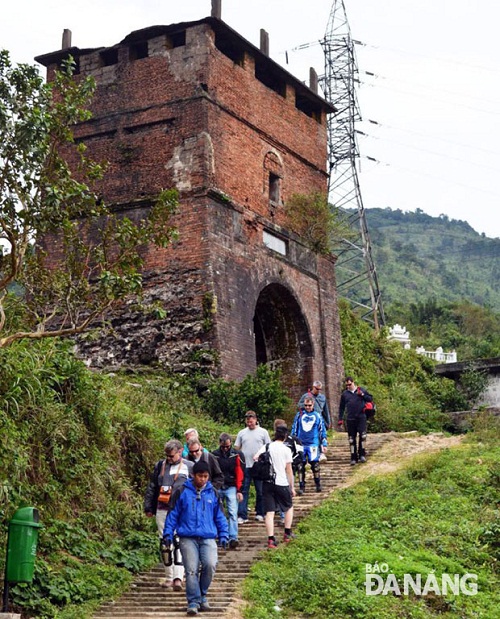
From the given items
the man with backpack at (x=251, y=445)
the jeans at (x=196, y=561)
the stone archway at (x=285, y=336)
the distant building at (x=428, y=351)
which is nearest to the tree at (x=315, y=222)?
the stone archway at (x=285, y=336)

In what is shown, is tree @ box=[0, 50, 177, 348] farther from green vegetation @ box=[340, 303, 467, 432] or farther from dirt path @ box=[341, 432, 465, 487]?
green vegetation @ box=[340, 303, 467, 432]

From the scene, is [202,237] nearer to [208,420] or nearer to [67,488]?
[208,420]

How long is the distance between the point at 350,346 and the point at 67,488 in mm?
16052

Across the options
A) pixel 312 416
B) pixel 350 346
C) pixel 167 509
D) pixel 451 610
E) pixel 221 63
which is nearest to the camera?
pixel 451 610

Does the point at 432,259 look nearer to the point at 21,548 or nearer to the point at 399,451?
the point at 399,451

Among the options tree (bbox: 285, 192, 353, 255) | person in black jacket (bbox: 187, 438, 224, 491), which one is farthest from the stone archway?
person in black jacket (bbox: 187, 438, 224, 491)

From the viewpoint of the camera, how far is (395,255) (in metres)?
85.3

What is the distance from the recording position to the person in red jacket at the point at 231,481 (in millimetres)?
12008

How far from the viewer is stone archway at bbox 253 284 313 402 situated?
77.5 ft

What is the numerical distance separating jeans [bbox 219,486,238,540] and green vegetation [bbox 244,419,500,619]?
77 centimetres

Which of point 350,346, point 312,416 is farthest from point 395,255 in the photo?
point 312,416

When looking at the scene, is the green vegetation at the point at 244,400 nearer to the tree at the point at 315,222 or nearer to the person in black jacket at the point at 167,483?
the tree at the point at 315,222

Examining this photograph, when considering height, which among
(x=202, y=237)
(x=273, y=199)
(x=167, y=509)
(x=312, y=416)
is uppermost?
(x=273, y=199)

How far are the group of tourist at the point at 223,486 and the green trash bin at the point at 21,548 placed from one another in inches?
48.6
